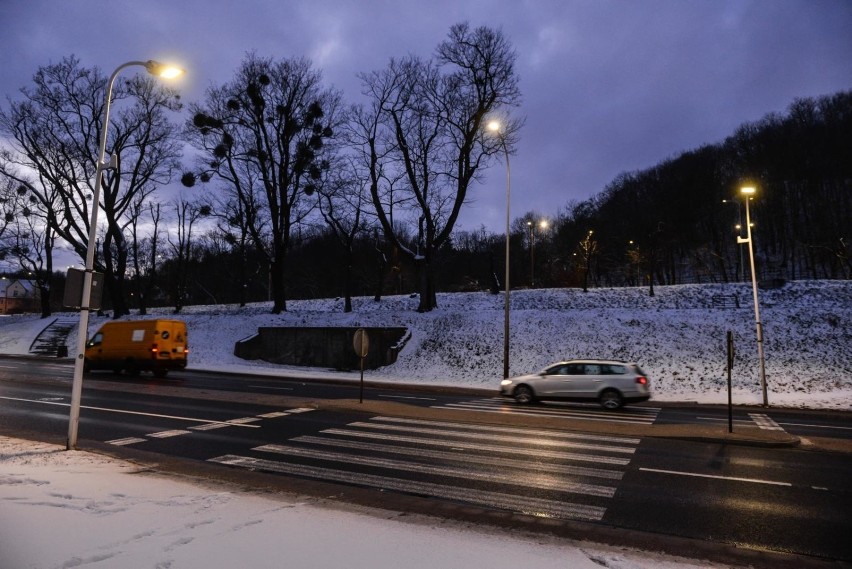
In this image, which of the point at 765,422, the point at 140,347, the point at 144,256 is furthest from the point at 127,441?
the point at 144,256

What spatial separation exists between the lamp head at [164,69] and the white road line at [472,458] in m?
7.41

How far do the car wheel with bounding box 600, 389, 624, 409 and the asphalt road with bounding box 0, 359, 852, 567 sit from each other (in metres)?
0.53

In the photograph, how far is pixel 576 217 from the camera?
8488cm

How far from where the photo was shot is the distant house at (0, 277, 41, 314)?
4318 inches

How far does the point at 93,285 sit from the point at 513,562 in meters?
8.89

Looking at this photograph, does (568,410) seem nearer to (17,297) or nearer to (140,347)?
(140,347)

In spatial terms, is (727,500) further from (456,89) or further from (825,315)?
(456,89)

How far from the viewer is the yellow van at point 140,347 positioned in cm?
2353

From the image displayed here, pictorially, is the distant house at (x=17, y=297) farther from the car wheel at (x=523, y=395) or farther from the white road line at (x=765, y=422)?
the white road line at (x=765, y=422)

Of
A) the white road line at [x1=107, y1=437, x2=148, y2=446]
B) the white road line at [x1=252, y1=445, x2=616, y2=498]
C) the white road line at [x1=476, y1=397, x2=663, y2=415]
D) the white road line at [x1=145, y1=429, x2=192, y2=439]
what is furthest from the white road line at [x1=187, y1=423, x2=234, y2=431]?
the white road line at [x1=476, y1=397, x2=663, y2=415]

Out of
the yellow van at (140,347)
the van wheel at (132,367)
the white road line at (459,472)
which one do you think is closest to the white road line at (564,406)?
the white road line at (459,472)

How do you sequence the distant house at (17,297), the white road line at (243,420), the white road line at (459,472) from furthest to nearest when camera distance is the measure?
the distant house at (17,297) → the white road line at (243,420) → the white road line at (459,472)

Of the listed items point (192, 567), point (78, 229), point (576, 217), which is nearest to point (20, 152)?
point (78, 229)

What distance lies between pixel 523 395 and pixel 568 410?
80.4 inches
